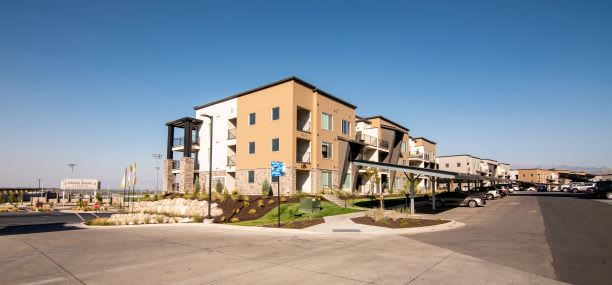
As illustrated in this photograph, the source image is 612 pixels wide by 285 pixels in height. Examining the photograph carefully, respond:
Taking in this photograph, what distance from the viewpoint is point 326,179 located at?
37.7 metres

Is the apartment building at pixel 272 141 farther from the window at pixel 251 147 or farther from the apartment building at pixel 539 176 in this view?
the apartment building at pixel 539 176

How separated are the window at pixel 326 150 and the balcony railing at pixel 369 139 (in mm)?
8913

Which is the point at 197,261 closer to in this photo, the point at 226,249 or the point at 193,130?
the point at 226,249

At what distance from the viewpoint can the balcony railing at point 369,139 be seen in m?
47.0

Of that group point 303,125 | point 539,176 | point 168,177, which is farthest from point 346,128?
point 539,176

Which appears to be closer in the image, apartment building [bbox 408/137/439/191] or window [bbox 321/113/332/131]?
window [bbox 321/113/332/131]

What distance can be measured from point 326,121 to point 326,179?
21.9 ft

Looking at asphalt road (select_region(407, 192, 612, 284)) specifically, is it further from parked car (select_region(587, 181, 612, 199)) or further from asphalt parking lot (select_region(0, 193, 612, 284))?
parked car (select_region(587, 181, 612, 199))

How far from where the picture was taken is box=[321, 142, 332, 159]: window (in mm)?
38162

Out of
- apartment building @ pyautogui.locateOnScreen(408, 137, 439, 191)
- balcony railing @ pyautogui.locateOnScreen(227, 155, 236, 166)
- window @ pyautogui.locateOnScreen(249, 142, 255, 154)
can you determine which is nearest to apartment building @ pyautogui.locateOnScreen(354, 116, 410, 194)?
apartment building @ pyautogui.locateOnScreen(408, 137, 439, 191)

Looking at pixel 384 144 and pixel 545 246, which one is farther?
pixel 384 144

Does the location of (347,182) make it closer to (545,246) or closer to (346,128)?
(346,128)

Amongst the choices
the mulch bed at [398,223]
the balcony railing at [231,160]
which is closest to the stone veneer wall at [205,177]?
the balcony railing at [231,160]

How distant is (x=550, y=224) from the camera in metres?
19.8
